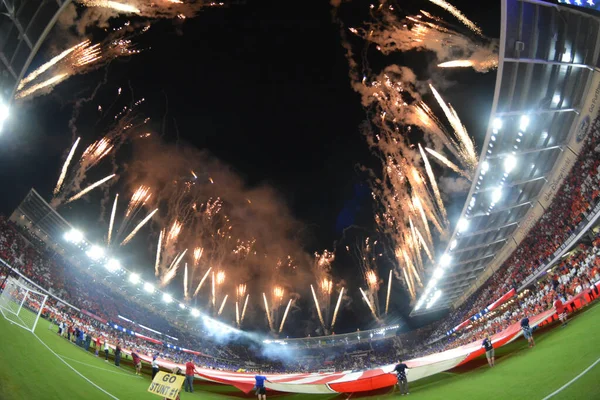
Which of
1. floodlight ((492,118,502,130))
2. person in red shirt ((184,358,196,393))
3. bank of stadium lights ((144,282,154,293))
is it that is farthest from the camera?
bank of stadium lights ((144,282,154,293))

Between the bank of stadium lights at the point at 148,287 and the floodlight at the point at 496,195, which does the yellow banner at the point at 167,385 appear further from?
the bank of stadium lights at the point at 148,287

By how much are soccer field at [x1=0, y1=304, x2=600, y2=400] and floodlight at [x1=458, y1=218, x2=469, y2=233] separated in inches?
659

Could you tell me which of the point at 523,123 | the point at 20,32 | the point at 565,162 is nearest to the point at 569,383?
the point at 523,123

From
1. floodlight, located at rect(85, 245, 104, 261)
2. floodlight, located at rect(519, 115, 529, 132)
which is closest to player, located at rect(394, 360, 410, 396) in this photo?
floodlight, located at rect(519, 115, 529, 132)

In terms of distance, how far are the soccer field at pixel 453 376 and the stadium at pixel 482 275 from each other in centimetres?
9

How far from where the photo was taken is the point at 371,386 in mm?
15148

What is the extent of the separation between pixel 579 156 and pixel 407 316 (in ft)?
171

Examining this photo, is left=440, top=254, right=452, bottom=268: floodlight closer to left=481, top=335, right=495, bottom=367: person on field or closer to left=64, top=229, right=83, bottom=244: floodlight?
left=481, top=335, right=495, bottom=367: person on field

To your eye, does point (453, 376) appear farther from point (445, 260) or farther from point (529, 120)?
point (445, 260)

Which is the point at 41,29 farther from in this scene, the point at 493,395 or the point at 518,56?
the point at 518,56

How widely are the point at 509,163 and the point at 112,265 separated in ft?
168

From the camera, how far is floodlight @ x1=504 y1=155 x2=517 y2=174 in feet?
84.5

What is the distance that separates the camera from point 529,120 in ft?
76.4

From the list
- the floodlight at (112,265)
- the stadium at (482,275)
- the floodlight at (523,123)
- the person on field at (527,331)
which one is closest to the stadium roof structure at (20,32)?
the stadium at (482,275)
